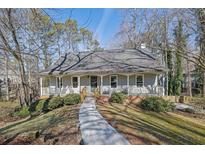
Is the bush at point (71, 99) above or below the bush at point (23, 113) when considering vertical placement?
above

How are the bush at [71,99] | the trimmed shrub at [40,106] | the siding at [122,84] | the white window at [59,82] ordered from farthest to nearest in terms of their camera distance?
1. the siding at [122,84]
2. the white window at [59,82]
3. the trimmed shrub at [40,106]
4. the bush at [71,99]

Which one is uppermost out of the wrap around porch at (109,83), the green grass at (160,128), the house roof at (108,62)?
the house roof at (108,62)

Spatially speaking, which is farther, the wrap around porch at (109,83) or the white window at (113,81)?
the white window at (113,81)

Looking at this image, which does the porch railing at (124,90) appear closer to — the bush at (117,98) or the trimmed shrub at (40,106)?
the trimmed shrub at (40,106)

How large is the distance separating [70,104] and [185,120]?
180 inches

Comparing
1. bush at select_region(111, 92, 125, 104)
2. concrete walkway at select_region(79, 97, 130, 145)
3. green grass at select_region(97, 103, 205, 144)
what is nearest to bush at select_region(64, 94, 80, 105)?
bush at select_region(111, 92, 125, 104)

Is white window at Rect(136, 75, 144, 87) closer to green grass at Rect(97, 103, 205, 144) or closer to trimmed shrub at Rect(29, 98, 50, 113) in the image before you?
green grass at Rect(97, 103, 205, 144)

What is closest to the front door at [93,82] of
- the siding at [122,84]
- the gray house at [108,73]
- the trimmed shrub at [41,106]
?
the gray house at [108,73]

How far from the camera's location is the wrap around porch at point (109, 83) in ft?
42.5

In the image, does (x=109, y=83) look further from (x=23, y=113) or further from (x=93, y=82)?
(x=23, y=113)

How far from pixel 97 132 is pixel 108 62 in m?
8.37

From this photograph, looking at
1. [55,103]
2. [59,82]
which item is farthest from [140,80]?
[55,103]

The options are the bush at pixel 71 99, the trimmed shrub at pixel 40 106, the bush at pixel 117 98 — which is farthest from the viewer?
the bush at pixel 117 98
